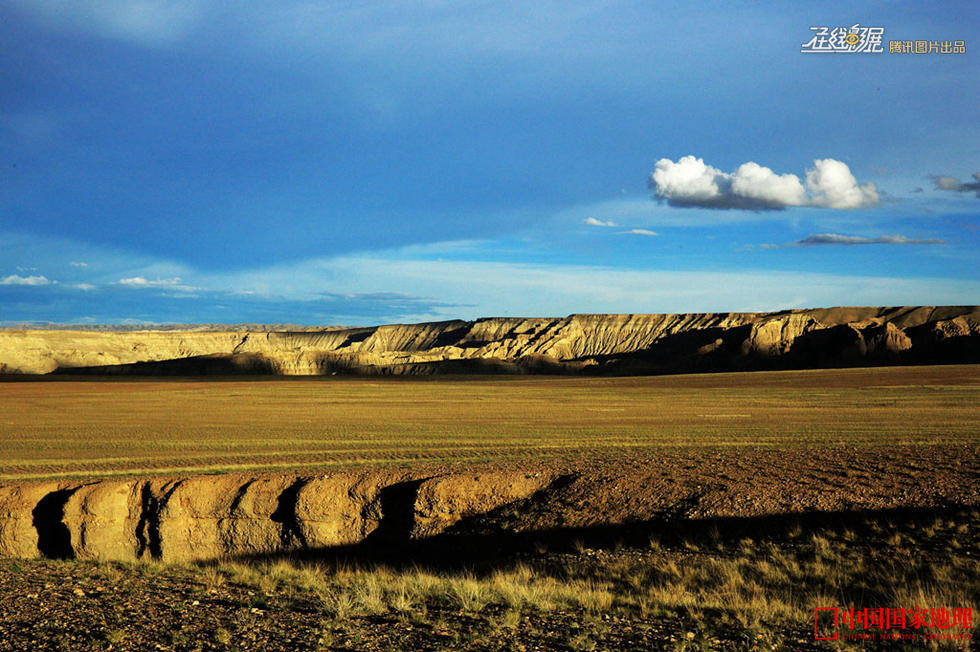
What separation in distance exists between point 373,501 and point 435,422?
82.3 ft

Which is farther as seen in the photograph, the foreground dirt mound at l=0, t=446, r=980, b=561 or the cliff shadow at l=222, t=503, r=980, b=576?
the foreground dirt mound at l=0, t=446, r=980, b=561

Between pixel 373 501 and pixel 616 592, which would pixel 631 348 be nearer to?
pixel 373 501

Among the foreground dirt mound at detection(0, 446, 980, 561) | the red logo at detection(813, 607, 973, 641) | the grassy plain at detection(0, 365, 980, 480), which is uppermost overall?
the red logo at detection(813, 607, 973, 641)

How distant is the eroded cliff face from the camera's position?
11350cm

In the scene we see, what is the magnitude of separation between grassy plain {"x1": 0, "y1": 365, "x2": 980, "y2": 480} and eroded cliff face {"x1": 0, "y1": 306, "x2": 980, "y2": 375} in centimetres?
3412

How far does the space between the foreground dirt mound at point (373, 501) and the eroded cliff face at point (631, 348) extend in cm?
10382

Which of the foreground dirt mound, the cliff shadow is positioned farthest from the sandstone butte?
the cliff shadow

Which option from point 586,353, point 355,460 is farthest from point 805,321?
point 355,460

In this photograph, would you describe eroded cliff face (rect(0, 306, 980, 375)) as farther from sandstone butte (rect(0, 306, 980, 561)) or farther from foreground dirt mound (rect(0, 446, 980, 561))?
foreground dirt mound (rect(0, 446, 980, 561))

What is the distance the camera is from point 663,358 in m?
133

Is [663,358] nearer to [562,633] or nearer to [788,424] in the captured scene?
[788,424]

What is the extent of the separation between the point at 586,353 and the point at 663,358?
40924 mm

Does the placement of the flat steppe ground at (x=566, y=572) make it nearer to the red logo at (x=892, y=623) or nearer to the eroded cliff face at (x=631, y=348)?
the red logo at (x=892, y=623)

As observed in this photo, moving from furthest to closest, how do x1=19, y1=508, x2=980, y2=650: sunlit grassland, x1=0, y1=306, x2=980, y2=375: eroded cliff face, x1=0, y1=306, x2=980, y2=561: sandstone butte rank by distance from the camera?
x1=0, y1=306, x2=980, y2=375: eroded cliff face → x1=0, y1=306, x2=980, y2=561: sandstone butte → x1=19, y1=508, x2=980, y2=650: sunlit grassland
